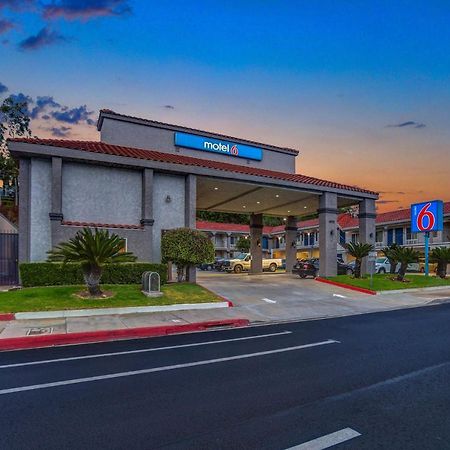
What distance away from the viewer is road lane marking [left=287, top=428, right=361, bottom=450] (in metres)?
4.10

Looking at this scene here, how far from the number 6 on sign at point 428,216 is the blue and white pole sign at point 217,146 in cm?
1351

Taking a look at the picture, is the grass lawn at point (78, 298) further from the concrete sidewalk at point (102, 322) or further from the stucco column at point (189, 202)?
the stucco column at point (189, 202)

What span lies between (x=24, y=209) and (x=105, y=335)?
9.65 metres

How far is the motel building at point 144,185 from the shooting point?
17453 mm

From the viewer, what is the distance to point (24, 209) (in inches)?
681

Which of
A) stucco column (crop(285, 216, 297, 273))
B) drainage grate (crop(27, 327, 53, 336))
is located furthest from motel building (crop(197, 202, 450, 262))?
drainage grate (crop(27, 327, 53, 336))

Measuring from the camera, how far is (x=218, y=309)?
50.0 ft

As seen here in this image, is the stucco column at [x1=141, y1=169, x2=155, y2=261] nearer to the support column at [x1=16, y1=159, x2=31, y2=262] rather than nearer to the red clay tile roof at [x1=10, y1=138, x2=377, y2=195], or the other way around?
the red clay tile roof at [x1=10, y1=138, x2=377, y2=195]

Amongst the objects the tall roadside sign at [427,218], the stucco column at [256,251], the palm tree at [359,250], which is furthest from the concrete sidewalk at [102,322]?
the stucco column at [256,251]

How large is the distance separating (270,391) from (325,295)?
588 inches

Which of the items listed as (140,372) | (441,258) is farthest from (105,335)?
(441,258)

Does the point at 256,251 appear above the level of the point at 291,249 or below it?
below

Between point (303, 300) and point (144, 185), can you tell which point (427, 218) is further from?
point (144, 185)

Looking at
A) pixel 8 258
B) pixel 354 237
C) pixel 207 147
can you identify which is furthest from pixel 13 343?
pixel 354 237
